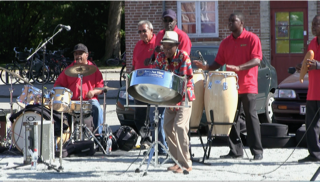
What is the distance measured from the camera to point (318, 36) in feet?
23.0

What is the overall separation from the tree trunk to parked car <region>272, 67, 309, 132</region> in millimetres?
21459

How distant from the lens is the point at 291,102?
905 cm

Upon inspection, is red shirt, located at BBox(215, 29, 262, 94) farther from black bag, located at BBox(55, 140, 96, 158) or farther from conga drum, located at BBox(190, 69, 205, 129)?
black bag, located at BBox(55, 140, 96, 158)

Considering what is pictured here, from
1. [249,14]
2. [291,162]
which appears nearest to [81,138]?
[291,162]

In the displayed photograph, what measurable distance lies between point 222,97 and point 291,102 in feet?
7.44

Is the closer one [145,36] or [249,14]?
[145,36]

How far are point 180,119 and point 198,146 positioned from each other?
2.19m

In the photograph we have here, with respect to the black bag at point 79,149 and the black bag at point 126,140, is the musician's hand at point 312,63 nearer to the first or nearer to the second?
the black bag at point 126,140

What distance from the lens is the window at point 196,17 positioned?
1753 cm

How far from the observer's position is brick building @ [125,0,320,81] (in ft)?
55.0

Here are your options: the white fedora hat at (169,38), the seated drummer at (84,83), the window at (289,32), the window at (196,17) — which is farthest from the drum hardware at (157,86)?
the window at (196,17)

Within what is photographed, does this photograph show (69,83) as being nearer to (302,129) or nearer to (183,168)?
(183,168)

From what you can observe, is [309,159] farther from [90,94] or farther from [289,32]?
[289,32]

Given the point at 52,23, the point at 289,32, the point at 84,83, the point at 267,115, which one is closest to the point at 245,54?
the point at 84,83
